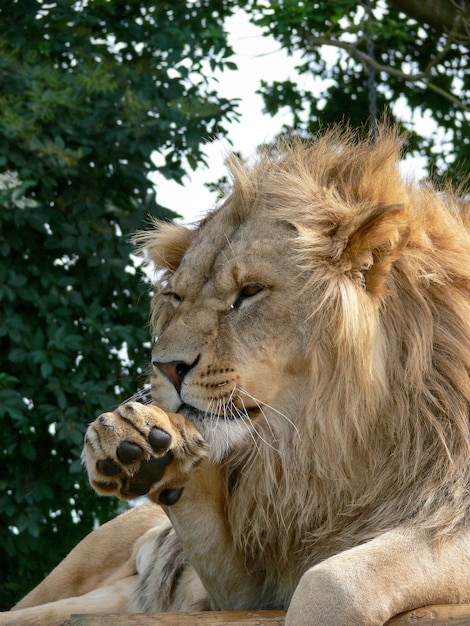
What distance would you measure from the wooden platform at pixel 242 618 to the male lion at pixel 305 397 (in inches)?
6.7

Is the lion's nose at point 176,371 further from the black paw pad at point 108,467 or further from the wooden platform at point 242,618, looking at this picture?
the wooden platform at point 242,618

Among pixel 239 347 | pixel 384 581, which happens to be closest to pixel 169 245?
pixel 239 347

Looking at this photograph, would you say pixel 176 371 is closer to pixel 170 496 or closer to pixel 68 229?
pixel 170 496

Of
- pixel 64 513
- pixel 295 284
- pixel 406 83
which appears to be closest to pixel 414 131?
pixel 406 83

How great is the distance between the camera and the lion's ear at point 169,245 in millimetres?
2896

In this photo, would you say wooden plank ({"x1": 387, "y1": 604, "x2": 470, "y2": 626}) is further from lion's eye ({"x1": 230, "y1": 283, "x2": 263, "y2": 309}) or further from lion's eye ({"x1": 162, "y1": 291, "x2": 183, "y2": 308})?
lion's eye ({"x1": 162, "y1": 291, "x2": 183, "y2": 308})

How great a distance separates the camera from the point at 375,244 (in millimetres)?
2441

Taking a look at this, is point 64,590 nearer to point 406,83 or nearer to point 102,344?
point 102,344

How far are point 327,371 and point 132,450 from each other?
0.50m

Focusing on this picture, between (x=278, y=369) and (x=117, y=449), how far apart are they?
0.42 m

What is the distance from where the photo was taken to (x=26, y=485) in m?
4.62

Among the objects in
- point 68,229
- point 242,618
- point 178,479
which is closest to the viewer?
point 242,618

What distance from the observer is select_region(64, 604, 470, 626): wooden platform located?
78.3 inches

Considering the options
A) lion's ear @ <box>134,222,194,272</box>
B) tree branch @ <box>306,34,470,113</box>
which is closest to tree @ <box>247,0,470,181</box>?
tree branch @ <box>306,34,470,113</box>
